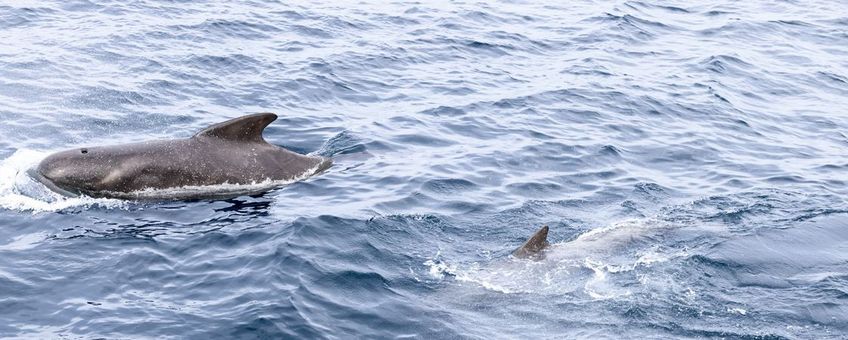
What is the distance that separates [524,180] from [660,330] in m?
6.18

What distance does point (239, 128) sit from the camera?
55.9 ft

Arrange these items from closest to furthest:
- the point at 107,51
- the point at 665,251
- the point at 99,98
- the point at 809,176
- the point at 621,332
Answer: the point at 621,332, the point at 665,251, the point at 809,176, the point at 99,98, the point at 107,51

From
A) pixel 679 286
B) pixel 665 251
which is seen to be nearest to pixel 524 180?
pixel 665 251

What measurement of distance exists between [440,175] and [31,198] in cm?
674

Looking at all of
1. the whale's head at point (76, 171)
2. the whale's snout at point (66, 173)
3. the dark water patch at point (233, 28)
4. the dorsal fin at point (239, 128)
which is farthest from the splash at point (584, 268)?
the dark water patch at point (233, 28)

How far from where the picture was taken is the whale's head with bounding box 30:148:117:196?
16125mm

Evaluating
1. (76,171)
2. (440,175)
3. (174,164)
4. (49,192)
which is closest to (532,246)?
(440,175)

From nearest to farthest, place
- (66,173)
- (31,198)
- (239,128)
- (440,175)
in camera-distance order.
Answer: (31,198)
(66,173)
(239,128)
(440,175)

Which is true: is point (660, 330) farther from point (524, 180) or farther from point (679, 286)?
point (524, 180)

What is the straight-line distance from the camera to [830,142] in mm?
22156

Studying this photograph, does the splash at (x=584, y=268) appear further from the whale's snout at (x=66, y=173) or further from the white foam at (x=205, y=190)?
the whale's snout at (x=66, y=173)

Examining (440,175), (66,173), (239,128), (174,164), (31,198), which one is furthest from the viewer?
(440,175)

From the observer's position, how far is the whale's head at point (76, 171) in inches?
635

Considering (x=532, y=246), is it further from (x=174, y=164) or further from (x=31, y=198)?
(x=31, y=198)
